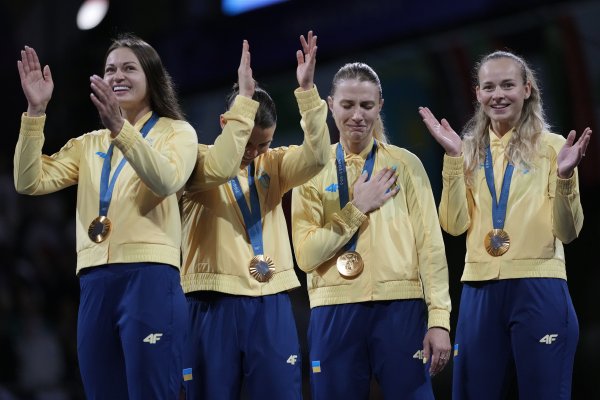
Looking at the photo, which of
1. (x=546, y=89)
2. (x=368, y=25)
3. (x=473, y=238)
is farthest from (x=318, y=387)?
(x=368, y=25)

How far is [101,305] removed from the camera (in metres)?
3.47

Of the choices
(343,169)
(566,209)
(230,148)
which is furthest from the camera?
(343,169)

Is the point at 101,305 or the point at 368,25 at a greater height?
the point at 368,25

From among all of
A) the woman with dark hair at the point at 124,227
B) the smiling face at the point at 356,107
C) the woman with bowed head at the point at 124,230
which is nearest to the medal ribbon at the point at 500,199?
the smiling face at the point at 356,107

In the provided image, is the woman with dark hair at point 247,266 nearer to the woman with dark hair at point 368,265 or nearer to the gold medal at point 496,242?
the woman with dark hair at point 368,265

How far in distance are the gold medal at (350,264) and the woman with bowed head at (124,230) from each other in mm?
778

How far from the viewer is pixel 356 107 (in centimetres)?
421

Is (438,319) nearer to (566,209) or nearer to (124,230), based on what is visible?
(566,209)

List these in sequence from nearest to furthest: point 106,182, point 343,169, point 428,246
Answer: point 106,182 < point 428,246 < point 343,169

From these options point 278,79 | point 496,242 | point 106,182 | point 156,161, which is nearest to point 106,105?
point 156,161

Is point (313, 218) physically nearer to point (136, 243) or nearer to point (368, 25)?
point (136, 243)

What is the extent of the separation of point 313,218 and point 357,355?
2.06 ft

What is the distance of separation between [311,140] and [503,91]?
97 centimetres

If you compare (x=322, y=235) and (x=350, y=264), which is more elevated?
(x=322, y=235)
